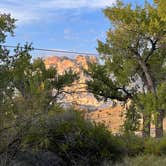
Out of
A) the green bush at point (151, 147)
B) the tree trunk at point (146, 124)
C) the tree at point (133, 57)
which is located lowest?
the green bush at point (151, 147)

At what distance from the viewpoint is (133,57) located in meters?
33.0

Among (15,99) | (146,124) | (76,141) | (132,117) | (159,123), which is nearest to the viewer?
(15,99)

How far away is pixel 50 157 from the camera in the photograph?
11.9 meters

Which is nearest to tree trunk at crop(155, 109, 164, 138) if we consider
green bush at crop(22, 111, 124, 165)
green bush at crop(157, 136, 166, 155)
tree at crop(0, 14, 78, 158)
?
green bush at crop(157, 136, 166, 155)

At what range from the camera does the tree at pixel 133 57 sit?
31.5 metres

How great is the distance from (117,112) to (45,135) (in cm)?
2488

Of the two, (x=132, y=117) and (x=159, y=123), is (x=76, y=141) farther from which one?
(x=132, y=117)

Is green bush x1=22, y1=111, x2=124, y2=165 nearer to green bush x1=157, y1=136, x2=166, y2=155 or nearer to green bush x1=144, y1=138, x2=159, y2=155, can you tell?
green bush x1=144, y1=138, x2=159, y2=155

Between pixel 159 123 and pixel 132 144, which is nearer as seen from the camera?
pixel 132 144

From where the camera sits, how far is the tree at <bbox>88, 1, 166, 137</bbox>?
3145cm

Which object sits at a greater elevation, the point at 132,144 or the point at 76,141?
the point at 76,141

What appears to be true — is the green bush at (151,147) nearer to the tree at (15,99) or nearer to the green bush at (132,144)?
the green bush at (132,144)

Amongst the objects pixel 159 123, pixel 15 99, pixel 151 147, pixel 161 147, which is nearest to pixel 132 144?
pixel 151 147

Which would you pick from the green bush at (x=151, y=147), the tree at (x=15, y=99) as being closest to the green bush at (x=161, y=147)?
the green bush at (x=151, y=147)
